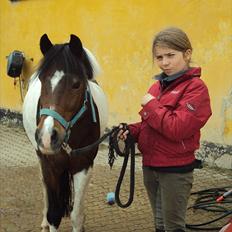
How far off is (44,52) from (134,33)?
3.67m

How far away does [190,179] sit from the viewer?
2764 mm

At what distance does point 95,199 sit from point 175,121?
94.5 inches

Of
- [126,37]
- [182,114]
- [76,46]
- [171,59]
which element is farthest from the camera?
[126,37]

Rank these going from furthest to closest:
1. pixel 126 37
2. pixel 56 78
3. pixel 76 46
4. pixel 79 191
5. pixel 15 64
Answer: pixel 15 64 → pixel 126 37 → pixel 79 191 → pixel 76 46 → pixel 56 78

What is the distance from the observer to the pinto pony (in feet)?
8.75

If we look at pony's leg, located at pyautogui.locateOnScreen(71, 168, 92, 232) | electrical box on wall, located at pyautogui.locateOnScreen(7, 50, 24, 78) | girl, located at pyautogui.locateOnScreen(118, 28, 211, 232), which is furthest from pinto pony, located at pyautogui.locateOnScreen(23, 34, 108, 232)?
electrical box on wall, located at pyautogui.locateOnScreen(7, 50, 24, 78)

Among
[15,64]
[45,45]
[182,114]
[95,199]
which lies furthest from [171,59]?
[15,64]

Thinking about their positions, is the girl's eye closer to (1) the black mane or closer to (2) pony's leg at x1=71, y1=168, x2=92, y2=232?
(1) the black mane

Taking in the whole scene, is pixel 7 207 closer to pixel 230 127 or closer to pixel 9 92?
pixel 230 127

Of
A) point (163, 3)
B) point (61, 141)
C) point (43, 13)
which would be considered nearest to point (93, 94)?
point (61, 141)

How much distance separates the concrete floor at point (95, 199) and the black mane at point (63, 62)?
1.67 m

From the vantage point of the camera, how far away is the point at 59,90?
2713mm

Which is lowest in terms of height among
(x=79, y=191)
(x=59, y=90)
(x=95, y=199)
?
(x=95, y=199)

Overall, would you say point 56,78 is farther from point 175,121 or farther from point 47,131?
point 175,121
